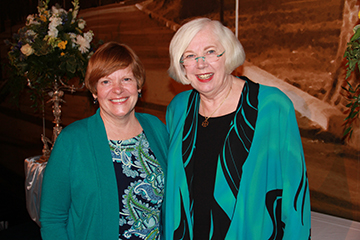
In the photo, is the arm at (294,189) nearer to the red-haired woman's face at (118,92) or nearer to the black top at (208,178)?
the black top at (208,178)

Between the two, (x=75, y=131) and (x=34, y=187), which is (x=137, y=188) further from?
(x=34, y=187)

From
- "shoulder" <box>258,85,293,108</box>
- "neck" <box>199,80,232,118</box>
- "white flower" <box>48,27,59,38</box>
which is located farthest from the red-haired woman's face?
"white flower" <box>48,27,59,38</box>

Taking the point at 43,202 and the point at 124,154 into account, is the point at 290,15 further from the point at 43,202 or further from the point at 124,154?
the point at 43,202

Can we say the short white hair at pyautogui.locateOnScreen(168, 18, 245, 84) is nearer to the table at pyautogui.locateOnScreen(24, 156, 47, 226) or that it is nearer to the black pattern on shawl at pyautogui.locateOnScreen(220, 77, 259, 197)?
the black pattern on shawl at pyautogui.locateOnScreen(220, 77, 259, 197)

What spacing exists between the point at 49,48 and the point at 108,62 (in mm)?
1531

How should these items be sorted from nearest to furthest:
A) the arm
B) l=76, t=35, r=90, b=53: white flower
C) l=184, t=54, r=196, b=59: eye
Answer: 1. the arm
2. l=184, t=54, r=196, b=59: eye
3. l=76, t=35, r=90, b=53: white flower

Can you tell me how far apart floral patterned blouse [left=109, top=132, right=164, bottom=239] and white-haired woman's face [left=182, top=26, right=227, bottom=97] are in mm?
496

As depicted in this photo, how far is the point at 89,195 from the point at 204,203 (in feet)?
1.91

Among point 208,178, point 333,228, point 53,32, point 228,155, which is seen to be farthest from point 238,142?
point 53,32

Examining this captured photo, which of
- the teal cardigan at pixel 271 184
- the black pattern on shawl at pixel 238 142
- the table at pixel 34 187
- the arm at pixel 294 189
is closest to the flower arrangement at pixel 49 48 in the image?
the table at pixel 34 187

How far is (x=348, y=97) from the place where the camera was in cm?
203

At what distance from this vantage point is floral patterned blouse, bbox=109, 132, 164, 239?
1515 mm

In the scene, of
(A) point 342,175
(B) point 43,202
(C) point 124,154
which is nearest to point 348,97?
(A) point 342,175

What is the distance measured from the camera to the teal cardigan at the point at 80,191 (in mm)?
1457
